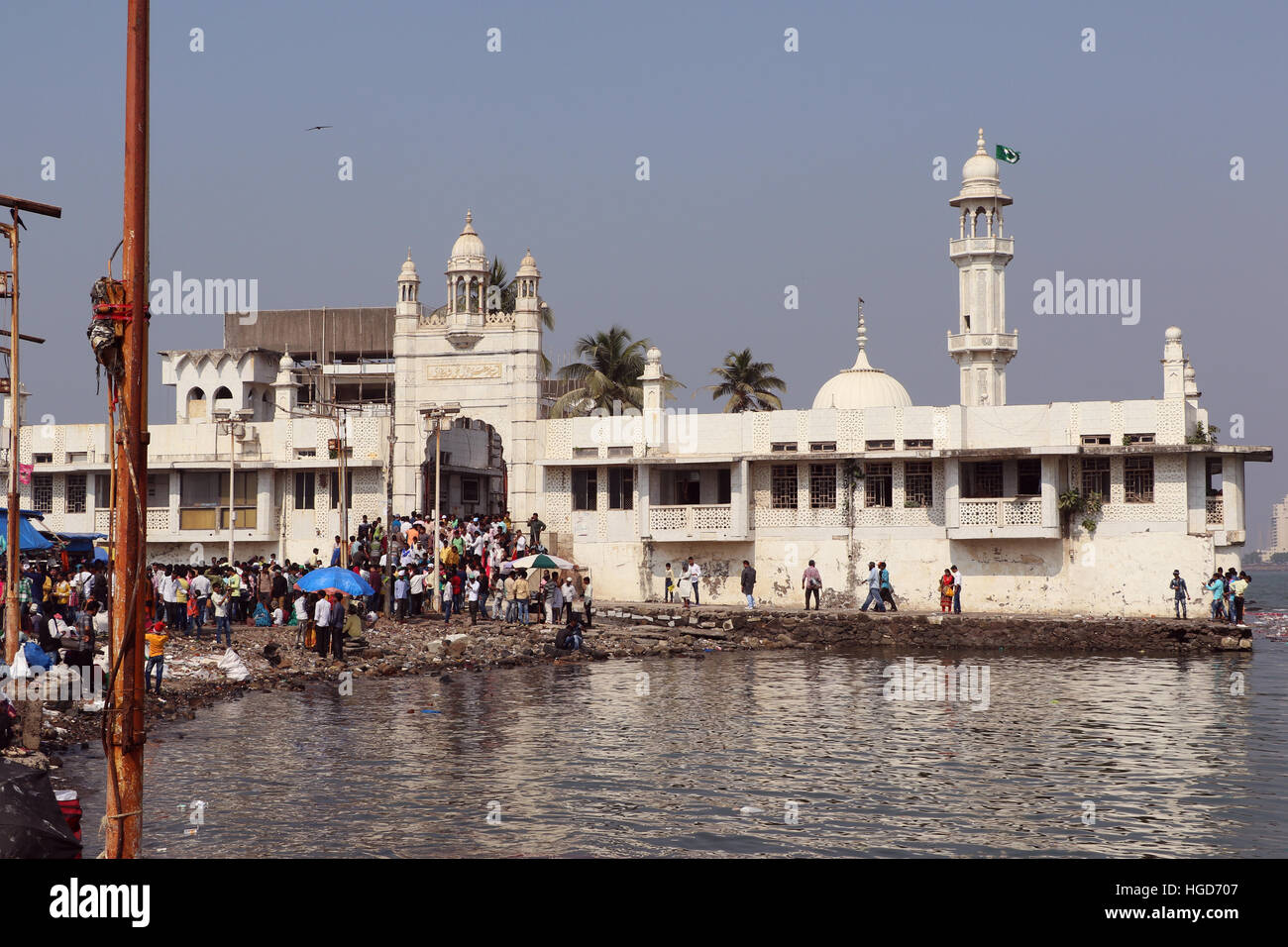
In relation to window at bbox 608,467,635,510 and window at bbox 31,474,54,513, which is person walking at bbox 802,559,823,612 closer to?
window at bbox 608,467,635,510

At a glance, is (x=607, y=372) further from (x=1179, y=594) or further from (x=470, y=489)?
(x=1179, y=594)

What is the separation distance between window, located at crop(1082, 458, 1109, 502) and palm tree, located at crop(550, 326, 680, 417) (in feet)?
57.1

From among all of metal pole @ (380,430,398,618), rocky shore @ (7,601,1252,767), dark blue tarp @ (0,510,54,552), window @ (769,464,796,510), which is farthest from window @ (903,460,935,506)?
dark blue tarp @ (0,510,54,552)

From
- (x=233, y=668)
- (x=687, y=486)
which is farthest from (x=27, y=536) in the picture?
(x=687, y=486)

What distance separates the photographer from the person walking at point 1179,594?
35.8m

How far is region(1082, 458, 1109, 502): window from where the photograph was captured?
37594 millimetres

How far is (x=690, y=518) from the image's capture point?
4047 cm

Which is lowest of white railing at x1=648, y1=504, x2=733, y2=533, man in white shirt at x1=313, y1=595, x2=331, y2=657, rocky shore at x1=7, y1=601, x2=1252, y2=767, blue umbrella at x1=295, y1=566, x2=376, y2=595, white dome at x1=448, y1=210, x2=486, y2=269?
rocky shore at x1=7, y1=601, x2=1252, y2=767

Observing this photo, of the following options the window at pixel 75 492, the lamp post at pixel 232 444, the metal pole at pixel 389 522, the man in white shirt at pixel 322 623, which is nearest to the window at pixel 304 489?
the lamp post at pixel 232 444

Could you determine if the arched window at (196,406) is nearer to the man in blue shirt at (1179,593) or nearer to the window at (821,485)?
the window at (821,485)

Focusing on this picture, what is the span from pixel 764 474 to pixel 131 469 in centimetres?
3298

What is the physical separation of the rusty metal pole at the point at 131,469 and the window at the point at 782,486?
32657 millimetres
